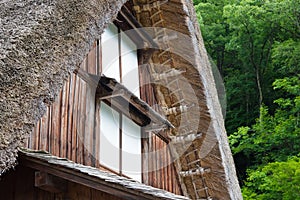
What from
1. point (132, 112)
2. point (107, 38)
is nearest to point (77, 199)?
point (132, 112)

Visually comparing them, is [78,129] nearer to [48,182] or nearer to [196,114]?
[48,182]

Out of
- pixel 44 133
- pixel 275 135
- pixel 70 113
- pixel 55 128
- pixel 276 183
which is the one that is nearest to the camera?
pixel 44 133

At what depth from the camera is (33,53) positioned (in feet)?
6.83

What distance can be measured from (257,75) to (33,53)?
1453 centimetres

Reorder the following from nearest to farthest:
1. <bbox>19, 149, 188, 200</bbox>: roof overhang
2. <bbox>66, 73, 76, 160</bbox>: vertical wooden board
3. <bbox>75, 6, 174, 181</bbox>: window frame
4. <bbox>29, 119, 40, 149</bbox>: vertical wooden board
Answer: <bbox>19, 149, 188, 200</bbox>: roof overhang
<bbox>29, 119, 40, 149</bbox>: vertical wooden board
<bbox>66, 73, 76, 160</bbox>: vertical wooden board
<bbox>75, 6, 174, 181</bbox>: window frame

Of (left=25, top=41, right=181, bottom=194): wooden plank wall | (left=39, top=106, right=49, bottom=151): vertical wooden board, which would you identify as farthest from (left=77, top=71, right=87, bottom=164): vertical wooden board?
(left=39, top=106, right=49, bottom=151): vertical wooden board

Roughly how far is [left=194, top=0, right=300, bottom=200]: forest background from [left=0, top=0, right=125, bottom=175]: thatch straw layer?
970cm

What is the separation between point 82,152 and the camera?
399cm

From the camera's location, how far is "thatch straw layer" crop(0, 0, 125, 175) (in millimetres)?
1906

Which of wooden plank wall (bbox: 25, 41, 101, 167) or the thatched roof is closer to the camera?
the thatched roof

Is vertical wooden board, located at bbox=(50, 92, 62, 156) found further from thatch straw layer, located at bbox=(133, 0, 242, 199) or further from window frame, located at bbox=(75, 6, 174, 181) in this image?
thatch straw layer, located at bbox=(133, 0, 242, 199)

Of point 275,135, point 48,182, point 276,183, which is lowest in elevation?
point 48,182

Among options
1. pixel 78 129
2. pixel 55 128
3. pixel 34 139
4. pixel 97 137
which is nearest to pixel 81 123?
pixel 78 129

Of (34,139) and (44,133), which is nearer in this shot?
(34,139)
